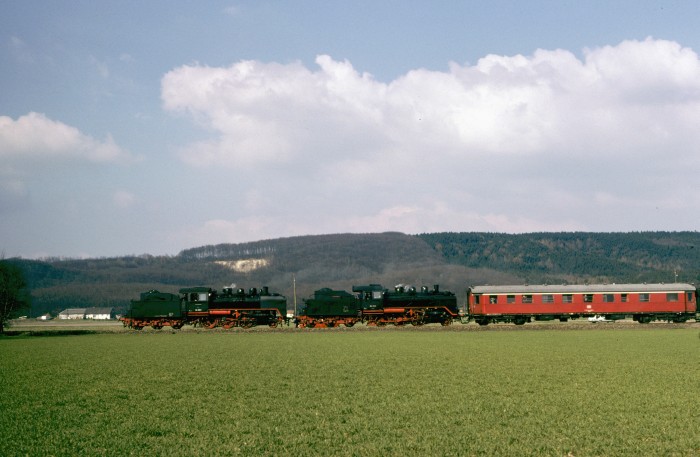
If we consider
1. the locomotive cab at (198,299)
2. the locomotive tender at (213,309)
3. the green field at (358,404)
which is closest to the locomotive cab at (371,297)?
the locomotive tender at (213,309)

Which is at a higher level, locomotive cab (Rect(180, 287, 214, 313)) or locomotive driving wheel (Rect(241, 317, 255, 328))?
locomotive cab (Rect(180, 287, 214, 313))

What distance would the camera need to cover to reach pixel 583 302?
67250mm

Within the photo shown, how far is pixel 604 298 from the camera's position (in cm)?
6706

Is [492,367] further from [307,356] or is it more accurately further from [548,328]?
[548,328]

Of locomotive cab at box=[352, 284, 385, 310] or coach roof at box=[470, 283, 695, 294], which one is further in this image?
coach roof at box=[470, 283, 695, 294]

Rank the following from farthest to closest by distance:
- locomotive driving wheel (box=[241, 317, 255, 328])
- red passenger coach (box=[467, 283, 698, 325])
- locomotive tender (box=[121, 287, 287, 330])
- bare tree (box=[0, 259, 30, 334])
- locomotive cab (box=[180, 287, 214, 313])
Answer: bare tree (box=[0, 259, 30, 334]) < locomotive cab (box=[180, 287, 214, 313]) < locomotive tender (box=[121, 287, 287, 330]) < locomotive driving wheel (box=[241, 317, 255, 328]) < red passenger coach (box=[467, 283, 698, 325])

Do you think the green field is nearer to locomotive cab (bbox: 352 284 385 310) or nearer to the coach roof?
locomotive cab (bbox: 352 284 385 310)

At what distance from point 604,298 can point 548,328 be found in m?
11.0

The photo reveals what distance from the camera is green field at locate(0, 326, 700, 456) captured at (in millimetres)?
14680

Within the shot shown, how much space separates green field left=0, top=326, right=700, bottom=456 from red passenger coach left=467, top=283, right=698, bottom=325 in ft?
101

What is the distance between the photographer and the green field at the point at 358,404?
14680 millimetres

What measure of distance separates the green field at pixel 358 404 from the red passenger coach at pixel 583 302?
3074 centimetres

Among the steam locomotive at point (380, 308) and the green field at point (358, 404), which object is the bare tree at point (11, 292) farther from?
the green field at point (358, 404)

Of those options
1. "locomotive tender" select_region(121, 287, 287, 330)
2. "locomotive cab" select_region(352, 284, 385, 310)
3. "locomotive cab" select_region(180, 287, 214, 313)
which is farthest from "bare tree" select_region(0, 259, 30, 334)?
"locomotive cab" select_region(352, 284, 385, 310)
